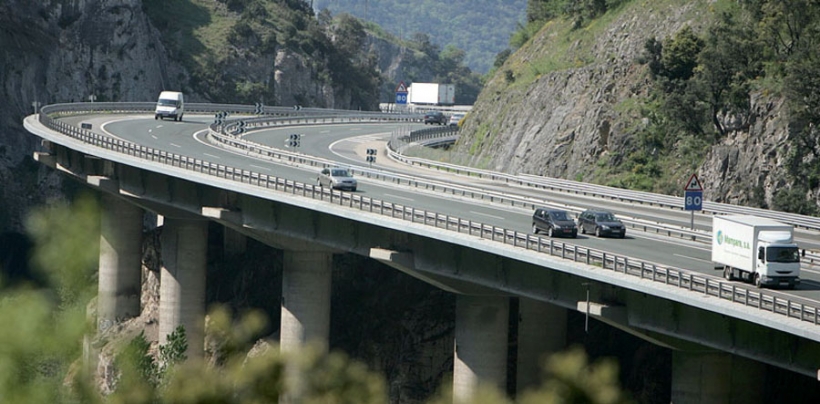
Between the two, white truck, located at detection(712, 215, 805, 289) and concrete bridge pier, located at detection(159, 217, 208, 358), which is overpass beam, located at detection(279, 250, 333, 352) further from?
white truck, located at detection(712, 215, 805, 289)

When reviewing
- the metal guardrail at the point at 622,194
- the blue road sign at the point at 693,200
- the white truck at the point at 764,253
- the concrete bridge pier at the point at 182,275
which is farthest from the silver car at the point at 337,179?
the white truck at the point at 764,253

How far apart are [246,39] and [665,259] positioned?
436 feet

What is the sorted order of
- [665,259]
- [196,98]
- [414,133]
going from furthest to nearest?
1. [196,98]
2. [414,133]
3. [665,259]

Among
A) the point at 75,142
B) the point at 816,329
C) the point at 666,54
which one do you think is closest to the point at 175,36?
the point at 75,142

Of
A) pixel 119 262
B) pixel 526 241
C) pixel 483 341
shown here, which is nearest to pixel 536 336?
pixel 483 341

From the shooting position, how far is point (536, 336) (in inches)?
2387

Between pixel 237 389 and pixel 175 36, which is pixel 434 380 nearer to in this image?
pixel 237 389

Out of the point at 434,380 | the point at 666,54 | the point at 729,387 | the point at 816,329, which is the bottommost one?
the point at 434,380

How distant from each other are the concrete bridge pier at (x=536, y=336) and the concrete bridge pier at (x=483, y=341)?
3681mm

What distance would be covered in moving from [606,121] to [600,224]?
2827 cm

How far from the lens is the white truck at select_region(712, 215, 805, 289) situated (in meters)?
40.9

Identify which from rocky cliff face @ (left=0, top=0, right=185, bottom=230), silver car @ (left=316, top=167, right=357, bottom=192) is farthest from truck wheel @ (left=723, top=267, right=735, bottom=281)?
rocky cliff face @ (left=0, top=0, right=185, bottom=230)

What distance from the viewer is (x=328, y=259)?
6888 centimetres

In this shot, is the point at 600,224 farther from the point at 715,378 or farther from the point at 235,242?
the point at 235,242
